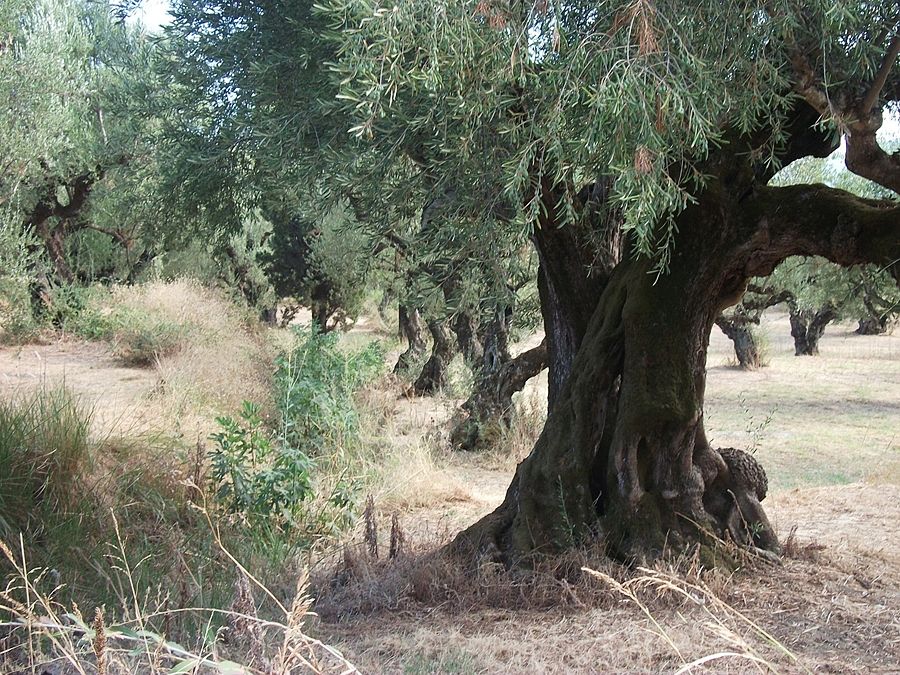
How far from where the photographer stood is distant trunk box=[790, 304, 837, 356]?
988 inches

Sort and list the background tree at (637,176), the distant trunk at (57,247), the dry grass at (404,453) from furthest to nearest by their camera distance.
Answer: the distant trunk at (57,247) < the dry grass at (404,453) < the background tree at (637,176)

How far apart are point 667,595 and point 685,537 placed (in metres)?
0.62

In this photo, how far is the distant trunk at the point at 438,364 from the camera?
15812 mm

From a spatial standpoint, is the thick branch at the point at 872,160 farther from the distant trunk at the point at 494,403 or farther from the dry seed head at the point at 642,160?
the distant trunk at the point at 494,403

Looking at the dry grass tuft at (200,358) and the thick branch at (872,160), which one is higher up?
the thick branch at (872,160)

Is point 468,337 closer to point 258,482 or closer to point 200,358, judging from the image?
point 200,358

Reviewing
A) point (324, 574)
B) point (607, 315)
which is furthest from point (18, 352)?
point (607, 315)

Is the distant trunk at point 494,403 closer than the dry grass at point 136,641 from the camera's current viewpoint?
No

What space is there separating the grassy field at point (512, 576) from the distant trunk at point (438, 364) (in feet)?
6.78

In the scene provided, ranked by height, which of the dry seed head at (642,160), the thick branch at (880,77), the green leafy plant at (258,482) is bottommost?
the green leafy plant at (258,482)

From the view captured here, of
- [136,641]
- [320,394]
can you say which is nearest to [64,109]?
[320,394]

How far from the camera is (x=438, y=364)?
16062 mm

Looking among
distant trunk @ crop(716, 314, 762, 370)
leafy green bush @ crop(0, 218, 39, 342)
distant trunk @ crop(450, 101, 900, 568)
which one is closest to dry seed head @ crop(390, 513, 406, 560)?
distant trunk @ crop(450, 101, 900, 568)

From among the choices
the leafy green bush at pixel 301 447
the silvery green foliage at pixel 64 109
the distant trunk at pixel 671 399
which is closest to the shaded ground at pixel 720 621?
the distant trunk at pixel 671 399
